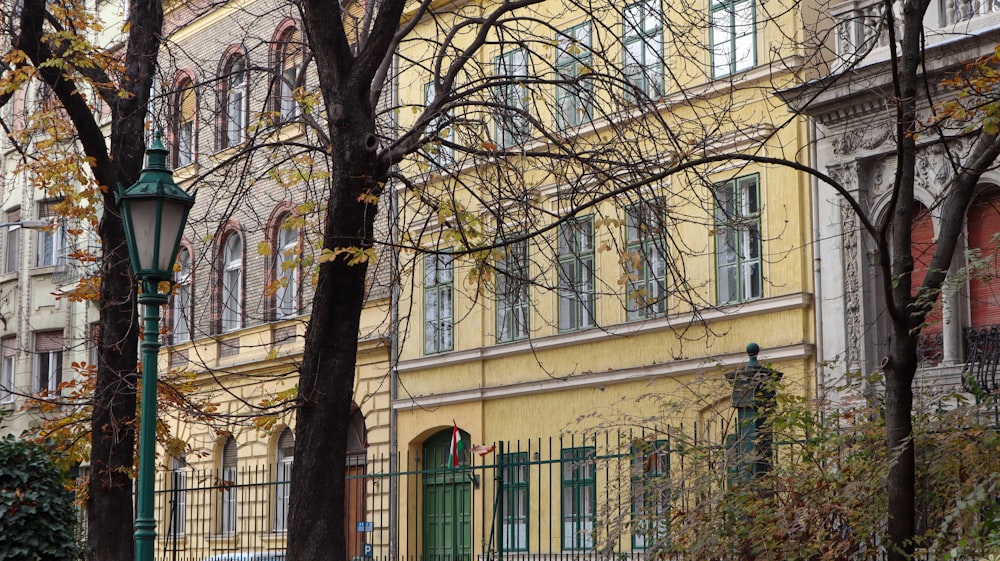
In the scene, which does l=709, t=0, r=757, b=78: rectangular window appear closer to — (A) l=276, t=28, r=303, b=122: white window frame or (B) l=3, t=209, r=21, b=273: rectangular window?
(A) l=276, t=28, r=303, b=122: white window frame

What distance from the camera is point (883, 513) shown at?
9.96 m

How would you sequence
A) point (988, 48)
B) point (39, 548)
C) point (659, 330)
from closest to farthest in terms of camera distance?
point (39, 548)
point (988, 48)
point (659, 330)

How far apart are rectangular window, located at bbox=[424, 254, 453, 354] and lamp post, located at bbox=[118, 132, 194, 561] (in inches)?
627

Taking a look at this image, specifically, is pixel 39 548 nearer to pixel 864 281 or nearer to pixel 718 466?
pixel 718 466

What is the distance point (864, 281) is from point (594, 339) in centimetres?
540

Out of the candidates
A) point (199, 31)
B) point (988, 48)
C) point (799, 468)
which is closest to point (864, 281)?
point (988, 48)

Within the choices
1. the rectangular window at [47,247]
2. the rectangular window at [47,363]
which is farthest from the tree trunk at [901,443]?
the rectangular window at [47,247]

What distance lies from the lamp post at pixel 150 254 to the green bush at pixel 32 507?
5601 millimetres

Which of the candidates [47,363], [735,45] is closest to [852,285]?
[735,45]

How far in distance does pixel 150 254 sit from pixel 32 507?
247 inches

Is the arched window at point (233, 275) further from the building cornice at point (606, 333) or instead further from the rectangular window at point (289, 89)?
the building cornice at point (606, 333)

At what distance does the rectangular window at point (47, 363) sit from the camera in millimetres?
40000

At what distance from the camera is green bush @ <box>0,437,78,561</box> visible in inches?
582

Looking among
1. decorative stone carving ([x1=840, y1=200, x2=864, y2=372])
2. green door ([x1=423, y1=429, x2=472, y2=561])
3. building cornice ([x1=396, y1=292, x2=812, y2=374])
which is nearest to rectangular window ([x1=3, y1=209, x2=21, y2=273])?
building cornice ([x1=396, y1=292, x2=812, y2=374])
